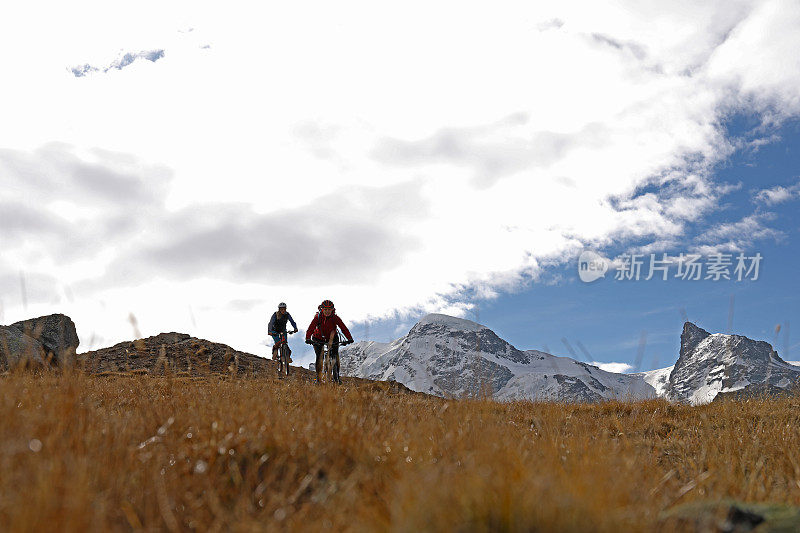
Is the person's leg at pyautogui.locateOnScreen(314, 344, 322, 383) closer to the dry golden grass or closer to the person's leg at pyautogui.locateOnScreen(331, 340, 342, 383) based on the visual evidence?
the person's leg at pyautogui.locateOnScreen(331, 340, 342, 383)

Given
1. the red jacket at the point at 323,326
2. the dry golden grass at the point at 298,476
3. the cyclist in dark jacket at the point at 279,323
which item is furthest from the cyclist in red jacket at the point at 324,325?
the dry golden grass at the point at 298,476

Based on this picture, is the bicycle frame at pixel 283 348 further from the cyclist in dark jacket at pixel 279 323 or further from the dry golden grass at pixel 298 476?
the dry golden grass at pixel 298 476

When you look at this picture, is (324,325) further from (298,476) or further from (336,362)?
(298,476)

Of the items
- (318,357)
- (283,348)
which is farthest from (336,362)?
(283,348)

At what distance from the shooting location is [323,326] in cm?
1442

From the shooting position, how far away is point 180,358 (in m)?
19.9

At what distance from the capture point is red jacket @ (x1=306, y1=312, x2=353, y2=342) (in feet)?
47.3

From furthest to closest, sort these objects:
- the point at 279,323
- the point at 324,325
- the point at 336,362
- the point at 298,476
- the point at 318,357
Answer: the point at 279,323, the point at 318,357, the point at 324,325, the point at 336,362, the point at 298,476

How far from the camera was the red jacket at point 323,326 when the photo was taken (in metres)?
14.4

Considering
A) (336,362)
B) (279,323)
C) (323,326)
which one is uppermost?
(279,323)

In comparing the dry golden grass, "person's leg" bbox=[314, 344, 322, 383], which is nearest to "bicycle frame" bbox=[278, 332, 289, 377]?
"person's leg" bbox=[314, 344, 322, 383]

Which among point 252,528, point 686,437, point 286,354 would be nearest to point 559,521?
point 252,528

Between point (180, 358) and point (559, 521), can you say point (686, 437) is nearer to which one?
point (559, 521)

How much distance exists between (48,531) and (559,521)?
2.17m
